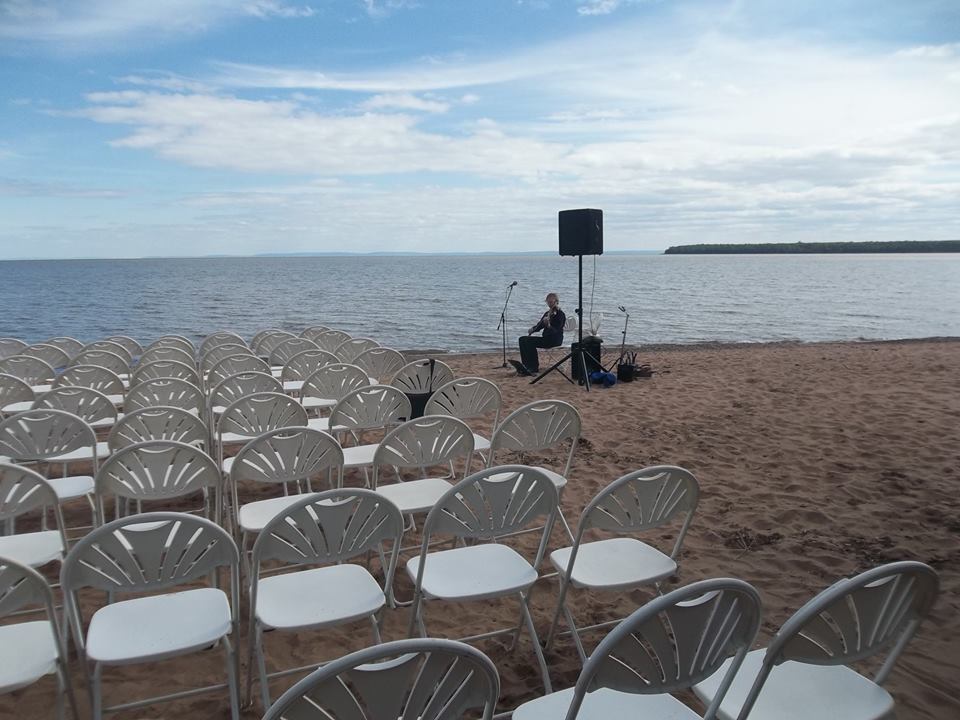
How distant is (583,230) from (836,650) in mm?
7389

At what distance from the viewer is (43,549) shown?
8.96 feet

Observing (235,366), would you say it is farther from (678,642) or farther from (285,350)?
(678,642)

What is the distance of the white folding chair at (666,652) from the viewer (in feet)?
4.71

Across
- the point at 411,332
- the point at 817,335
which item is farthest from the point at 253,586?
the point at 817,335

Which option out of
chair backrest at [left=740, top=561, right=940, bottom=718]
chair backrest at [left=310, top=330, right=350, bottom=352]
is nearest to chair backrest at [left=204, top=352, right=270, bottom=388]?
chair backrest at [left=310, top=330, right=350, bottom=352]

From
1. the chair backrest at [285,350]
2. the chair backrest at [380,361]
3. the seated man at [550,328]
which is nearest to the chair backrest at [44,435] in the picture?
the chair backrest at [380,361]

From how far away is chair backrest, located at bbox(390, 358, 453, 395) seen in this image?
242 inches

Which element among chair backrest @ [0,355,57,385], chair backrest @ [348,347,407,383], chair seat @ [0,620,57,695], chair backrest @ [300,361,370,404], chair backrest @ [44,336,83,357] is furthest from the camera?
chair backrest @ [44,336,83,357]

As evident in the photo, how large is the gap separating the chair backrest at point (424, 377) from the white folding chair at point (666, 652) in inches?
175

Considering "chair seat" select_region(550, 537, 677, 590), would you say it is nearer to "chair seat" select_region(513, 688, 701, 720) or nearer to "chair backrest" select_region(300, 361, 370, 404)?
"chair seat" select_region(513, 688, 701, 720)

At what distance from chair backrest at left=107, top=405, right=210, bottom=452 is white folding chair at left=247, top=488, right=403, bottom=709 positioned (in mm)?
1559

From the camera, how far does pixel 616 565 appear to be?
257 cm

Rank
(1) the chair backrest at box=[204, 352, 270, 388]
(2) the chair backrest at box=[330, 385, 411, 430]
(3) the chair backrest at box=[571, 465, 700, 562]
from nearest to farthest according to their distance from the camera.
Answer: (3) the chair backrest at box=[571, 465, 700, 562] < (2) the chair backrest at box=[330, 385, 411, 430] < (1) the chair backrest at box=[204, 352, 270, 388]

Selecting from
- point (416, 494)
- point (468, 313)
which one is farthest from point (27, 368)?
point (468, 313)
